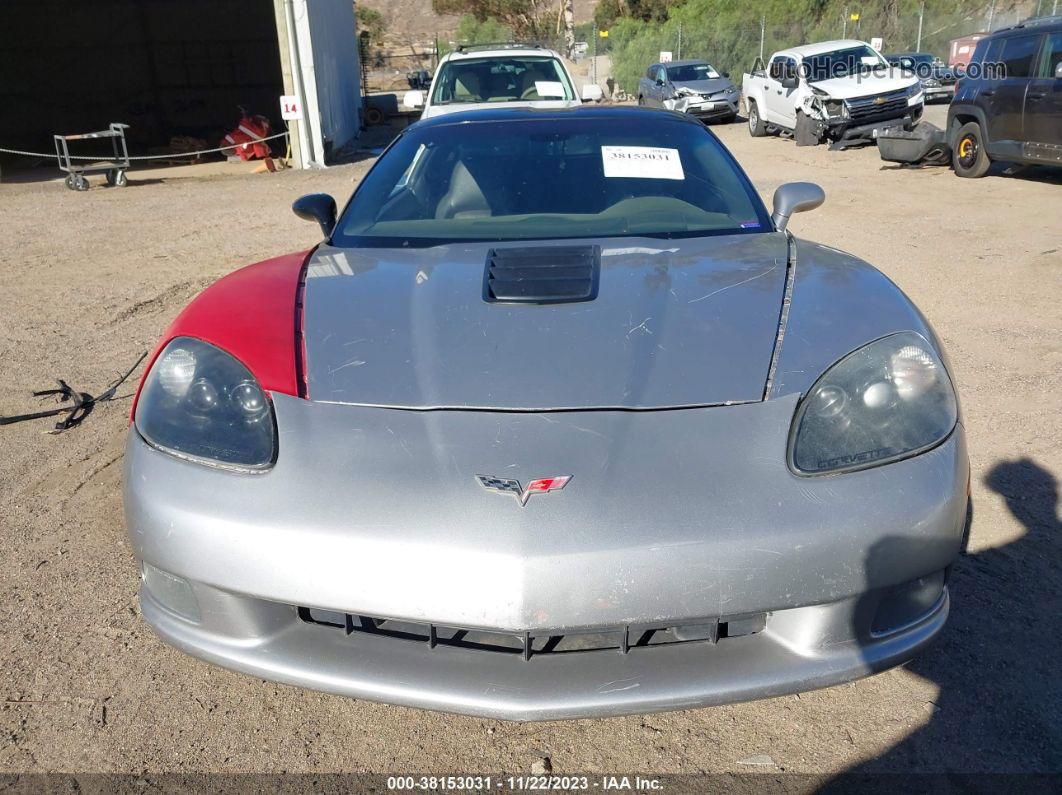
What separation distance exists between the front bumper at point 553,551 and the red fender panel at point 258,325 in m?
0.20

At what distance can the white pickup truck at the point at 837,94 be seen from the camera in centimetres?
1454

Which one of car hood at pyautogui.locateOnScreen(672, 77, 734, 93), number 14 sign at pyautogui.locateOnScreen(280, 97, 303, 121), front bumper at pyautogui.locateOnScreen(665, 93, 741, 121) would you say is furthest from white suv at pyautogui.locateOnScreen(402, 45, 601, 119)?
car hood at pyautogui.locateOnScreen(672, 77, 734, 93)

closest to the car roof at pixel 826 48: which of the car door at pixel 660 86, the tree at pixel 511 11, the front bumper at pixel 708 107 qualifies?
the front bumper at pixel 708 107

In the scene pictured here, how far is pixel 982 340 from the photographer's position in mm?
4875

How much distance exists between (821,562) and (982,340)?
382 centimetres

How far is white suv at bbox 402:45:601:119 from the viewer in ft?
29.3

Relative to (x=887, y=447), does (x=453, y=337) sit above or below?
above

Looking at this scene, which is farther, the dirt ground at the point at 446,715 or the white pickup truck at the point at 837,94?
the white pickup truck at the point at 837,94

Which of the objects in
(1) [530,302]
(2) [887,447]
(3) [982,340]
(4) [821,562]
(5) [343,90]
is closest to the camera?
(4) [821,562]

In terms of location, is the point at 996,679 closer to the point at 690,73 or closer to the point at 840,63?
the point at 840,63

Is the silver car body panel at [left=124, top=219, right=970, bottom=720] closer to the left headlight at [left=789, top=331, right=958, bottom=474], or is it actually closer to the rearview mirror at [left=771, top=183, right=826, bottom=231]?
the left headlight at [left=789, top=331, right=958, bottom=474]

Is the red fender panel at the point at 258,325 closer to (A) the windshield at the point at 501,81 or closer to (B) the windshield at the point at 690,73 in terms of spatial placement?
(A) the windshield at the point at 501,81

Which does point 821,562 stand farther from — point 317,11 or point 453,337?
point 317,11

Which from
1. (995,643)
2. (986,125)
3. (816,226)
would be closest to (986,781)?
(995,643)
